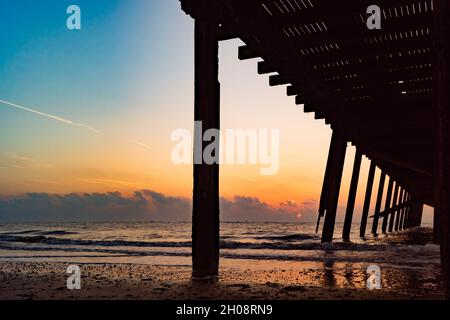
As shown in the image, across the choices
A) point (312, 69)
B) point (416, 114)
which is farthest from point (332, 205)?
point (312, 69)

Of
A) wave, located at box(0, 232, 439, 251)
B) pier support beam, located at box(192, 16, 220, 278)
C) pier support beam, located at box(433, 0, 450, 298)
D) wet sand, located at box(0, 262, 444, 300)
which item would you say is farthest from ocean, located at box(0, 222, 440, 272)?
pier support beam, located at box(433, 0, 450, 298)

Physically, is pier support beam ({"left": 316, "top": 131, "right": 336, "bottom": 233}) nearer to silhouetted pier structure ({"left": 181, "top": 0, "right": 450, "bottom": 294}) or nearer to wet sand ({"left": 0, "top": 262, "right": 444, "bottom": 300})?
silhouetted pier structure ({"left": 181, "top": 0, "right": 450, "bottom": 294})

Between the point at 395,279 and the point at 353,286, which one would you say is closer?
the point at 353,286

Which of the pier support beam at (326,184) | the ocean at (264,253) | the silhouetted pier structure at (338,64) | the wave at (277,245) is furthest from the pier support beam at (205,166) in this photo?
the wave at (277,245)

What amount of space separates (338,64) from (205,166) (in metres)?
4.11

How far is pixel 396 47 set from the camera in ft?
20.3

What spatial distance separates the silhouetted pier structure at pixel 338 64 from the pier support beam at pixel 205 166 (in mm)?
11

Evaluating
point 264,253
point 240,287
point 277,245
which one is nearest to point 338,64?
point 240,287

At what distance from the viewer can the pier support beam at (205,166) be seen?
432cm

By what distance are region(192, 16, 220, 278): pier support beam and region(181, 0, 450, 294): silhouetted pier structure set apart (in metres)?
0.01

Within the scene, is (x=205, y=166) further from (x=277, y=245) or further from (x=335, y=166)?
(x=277, y=245)

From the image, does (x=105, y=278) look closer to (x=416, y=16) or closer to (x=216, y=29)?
(x=216, y=29)

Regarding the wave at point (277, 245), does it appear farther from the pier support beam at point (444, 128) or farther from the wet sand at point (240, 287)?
the pier support beam at point (444, 128)
